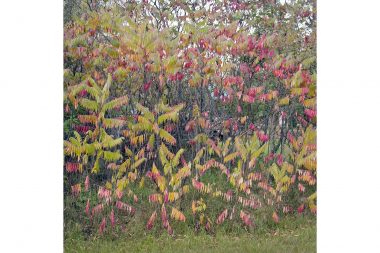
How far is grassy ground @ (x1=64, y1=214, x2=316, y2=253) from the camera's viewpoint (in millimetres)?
4277

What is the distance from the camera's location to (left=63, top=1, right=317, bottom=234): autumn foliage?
14.0 ft

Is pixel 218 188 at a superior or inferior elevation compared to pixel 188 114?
inferior

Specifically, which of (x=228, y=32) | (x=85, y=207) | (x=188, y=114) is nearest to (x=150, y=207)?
(x=85, y=207)

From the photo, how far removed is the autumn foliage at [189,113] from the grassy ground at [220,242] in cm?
10

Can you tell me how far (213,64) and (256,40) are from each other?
17.3 inches

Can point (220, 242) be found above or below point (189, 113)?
below

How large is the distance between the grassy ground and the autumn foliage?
96 mm

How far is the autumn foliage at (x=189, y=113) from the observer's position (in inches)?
168

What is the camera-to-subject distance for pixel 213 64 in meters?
4.39

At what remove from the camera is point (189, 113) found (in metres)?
4.35

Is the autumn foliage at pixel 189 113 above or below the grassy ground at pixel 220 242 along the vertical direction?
above

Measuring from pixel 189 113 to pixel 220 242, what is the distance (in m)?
1.13

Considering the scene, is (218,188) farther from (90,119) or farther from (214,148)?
(90,119)

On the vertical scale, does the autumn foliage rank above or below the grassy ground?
above
